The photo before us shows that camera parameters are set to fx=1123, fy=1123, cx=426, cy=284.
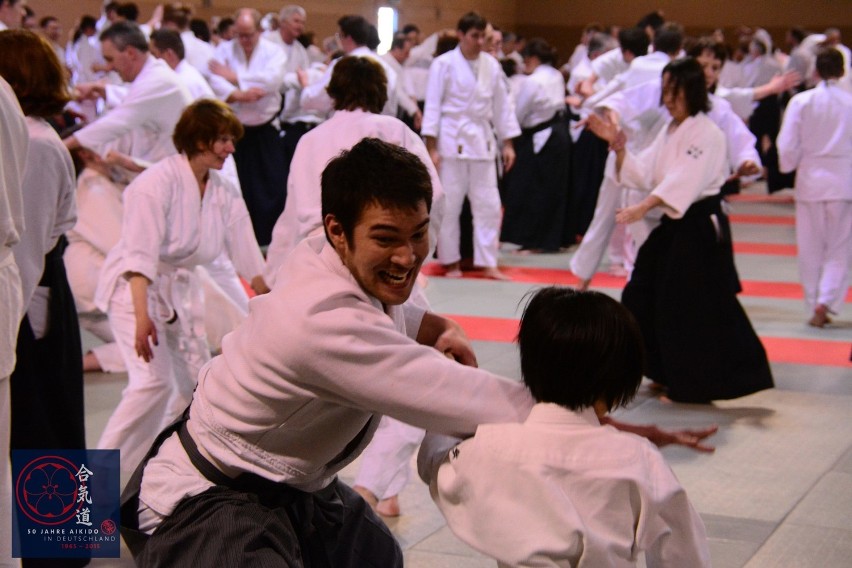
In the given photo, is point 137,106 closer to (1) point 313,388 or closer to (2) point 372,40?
(2) point 372,40

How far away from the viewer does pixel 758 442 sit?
5.16 metres

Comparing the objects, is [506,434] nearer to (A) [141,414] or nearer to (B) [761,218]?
(A) [141,414]

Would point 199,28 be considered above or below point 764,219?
above

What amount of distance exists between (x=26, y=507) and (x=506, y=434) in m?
2.08

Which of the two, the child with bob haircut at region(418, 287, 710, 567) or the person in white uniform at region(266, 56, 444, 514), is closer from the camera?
the child with bob haircut at region(418, 287, 710, 567)

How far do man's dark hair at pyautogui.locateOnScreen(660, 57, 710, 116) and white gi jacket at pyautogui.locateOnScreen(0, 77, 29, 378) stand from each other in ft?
11.9

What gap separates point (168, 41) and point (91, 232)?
89.8 inches

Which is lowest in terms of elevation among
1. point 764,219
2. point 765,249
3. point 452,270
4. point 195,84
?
point 764,219

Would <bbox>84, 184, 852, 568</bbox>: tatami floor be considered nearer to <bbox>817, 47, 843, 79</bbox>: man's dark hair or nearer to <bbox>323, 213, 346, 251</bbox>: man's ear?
<bbox>817, 47, 843, 79</bbox>: man's dark hair

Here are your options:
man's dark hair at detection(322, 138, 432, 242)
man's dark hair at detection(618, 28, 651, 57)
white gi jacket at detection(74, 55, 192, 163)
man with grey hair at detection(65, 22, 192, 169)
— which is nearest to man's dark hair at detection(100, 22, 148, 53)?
man with grey hair at detection(65, 22, 192, 169)

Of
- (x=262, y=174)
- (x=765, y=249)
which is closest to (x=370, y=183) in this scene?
(x=262, y=174)

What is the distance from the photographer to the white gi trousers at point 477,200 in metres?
9.20

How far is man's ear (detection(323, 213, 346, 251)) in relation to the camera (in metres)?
2.07

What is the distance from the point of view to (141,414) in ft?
14.1
